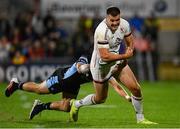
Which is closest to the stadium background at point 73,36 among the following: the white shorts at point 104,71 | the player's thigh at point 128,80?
the player's thigh at point 128,80

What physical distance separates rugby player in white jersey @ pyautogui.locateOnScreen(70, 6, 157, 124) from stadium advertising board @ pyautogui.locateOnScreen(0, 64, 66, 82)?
12161mm

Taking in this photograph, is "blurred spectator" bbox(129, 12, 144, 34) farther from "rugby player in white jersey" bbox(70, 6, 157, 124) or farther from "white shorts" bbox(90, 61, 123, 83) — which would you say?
"white shorts" bbox(90, 61, 123, 83)

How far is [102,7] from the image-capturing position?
26.8 metres

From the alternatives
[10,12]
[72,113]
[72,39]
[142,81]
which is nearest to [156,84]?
[142,81]

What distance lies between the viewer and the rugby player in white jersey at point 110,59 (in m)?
11.3

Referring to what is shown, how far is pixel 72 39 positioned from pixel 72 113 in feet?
45.5

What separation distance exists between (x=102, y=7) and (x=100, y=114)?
13.2 m

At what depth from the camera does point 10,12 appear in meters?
27.7

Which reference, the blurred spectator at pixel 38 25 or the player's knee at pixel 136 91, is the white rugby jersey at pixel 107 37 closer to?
the player's knee at pixel 136 91

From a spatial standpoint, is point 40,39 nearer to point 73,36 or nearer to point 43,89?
point 73,36

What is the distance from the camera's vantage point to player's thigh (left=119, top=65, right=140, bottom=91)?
1188 cm

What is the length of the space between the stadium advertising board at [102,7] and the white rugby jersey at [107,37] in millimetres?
15080

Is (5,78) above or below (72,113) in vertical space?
below

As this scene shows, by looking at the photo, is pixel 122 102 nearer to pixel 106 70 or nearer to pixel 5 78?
pixel 106 70
